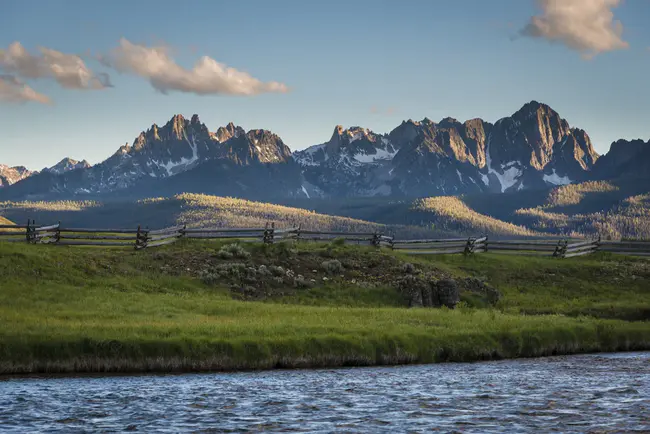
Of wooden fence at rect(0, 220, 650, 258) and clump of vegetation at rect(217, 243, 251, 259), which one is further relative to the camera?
wooden fence at rect(0, 220, 650, 258)

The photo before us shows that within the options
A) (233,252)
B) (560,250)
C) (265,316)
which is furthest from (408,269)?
(560,250)

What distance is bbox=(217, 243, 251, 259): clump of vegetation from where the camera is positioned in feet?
177

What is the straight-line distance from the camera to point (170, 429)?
21094 millimetres

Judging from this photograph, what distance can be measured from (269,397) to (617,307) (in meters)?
30.4

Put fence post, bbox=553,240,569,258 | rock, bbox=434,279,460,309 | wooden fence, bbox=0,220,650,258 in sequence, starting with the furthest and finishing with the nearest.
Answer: fence post, bbox=553,240,569,258
wooden fence, bbox=0,220,650,258
rock, bbox=434,279,460,309

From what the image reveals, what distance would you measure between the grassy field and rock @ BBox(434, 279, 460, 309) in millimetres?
1389

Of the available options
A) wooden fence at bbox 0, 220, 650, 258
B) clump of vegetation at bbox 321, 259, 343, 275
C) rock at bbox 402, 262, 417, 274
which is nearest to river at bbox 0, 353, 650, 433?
clump of vegetation at bbox 321, 259, 343, 275

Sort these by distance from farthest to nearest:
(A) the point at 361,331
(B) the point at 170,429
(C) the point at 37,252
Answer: (C) the point at 37,252 → (A) the point at 361,331 → (B) the point at 170,429

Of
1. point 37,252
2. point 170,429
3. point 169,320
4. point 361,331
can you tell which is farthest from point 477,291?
point 170,429

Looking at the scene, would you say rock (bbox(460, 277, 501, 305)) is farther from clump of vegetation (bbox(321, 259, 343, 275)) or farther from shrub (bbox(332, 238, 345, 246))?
shrub (bbox(332, 238, 345, 246))

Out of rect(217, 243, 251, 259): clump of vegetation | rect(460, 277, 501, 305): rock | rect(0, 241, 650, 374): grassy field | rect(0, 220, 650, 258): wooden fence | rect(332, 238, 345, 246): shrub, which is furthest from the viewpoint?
rect(332, 238, 345, 246): shrub

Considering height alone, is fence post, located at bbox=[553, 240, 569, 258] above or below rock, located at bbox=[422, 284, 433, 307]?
above

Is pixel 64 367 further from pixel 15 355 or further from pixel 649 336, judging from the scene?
pixel 649 336

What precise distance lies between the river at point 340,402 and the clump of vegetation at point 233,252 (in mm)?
23081
